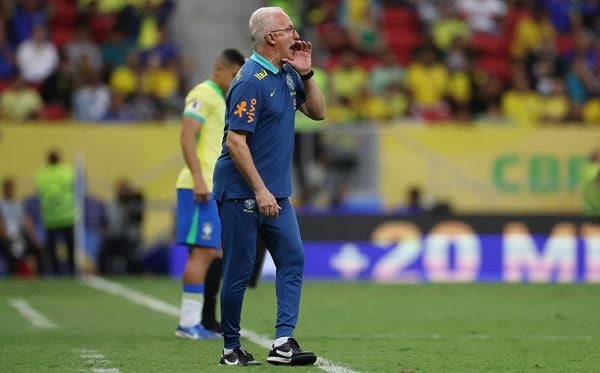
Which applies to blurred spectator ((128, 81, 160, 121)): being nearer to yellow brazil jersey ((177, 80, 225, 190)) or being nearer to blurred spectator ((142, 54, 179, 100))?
blurred spectator ((142, 54, 179, 100))

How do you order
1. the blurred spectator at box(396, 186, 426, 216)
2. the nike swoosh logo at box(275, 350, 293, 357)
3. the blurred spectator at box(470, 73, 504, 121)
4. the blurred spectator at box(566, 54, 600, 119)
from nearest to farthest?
the nike swoosh logo at box(275, 350, 293, 357), the blurred spectator at box(396, 186, 426, 216), the blurred spectator at box(470, 73, 504, 121), the blurred spectator at box(566, 54, 600, 119)

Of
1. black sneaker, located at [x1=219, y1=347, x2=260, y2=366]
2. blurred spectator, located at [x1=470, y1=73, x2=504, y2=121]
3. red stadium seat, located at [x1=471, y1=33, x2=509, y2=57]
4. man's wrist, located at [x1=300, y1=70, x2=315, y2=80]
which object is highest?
red stadium seat, located at [x1=471, y1=33, x2=509, y2=57]

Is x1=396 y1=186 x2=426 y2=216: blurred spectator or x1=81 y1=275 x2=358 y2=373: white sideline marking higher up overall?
x1=396 y1=186 x2=426 y2=216: blurred spectator

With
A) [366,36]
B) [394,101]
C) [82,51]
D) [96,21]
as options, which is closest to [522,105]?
[394,101]

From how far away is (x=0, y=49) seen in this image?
22828 mm

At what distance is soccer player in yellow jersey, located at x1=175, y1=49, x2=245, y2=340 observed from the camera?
1085cm

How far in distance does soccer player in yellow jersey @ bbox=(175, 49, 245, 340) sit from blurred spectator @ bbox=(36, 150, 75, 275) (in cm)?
1055

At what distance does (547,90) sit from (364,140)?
450 centimetres

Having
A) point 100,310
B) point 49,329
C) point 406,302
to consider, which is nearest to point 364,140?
point 406,302

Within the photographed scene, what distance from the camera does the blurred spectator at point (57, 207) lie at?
2139cm

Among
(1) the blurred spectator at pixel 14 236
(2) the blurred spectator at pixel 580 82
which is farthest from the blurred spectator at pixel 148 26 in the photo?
(2) the blurred spectator at pixel 580 82

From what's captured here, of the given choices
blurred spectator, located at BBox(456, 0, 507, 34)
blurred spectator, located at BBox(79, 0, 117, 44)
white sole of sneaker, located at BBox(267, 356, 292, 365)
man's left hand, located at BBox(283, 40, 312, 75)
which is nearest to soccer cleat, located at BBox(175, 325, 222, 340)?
white sole of sneaker, located at BBox(267, 356, 292, 365)

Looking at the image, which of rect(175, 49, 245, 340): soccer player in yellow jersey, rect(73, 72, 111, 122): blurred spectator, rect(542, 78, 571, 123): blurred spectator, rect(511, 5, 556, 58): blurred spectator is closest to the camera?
rect(175, 49, 245, 340): soccer player in yellow jersey

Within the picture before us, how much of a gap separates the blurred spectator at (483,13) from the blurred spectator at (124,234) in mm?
8483
